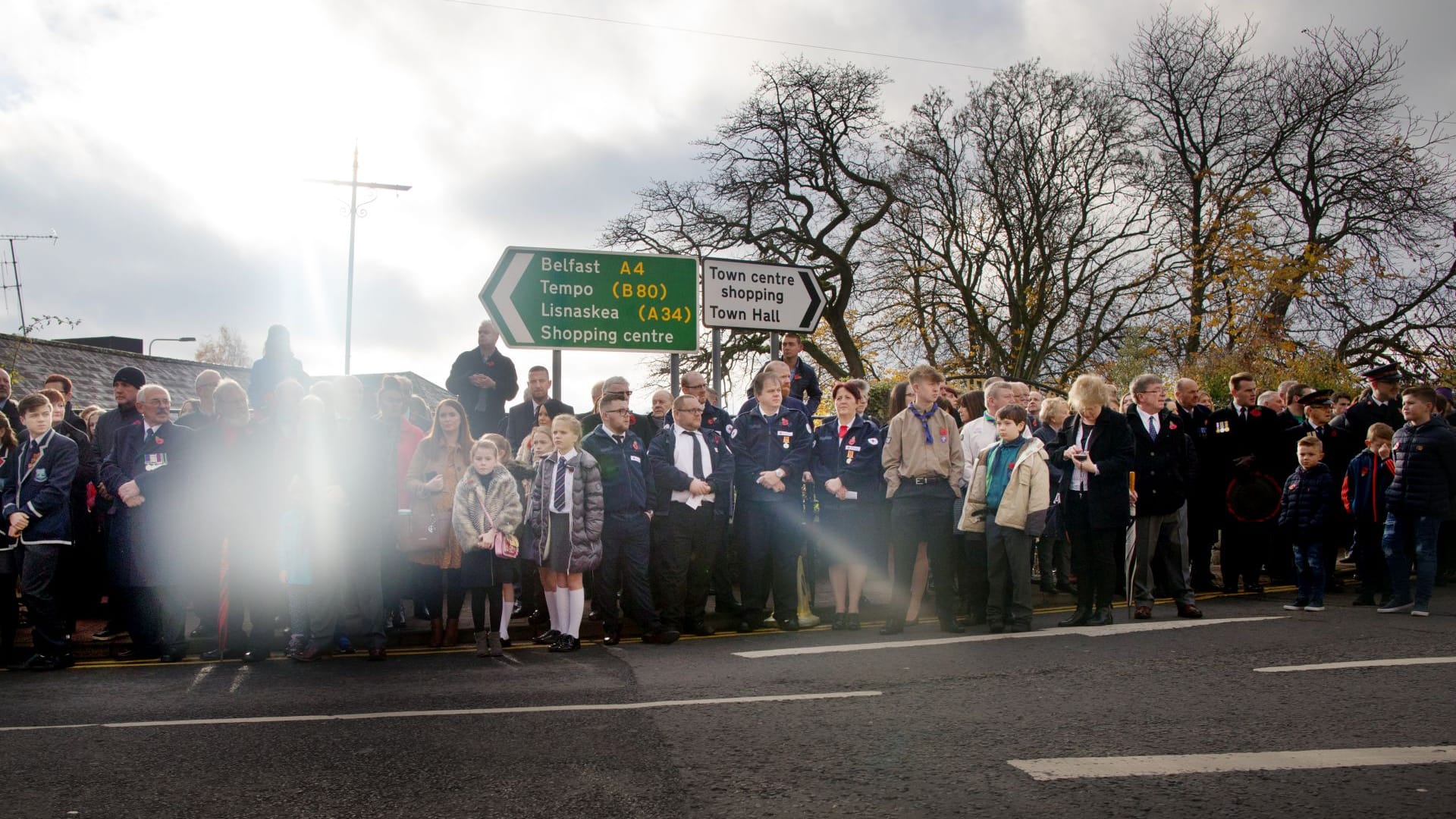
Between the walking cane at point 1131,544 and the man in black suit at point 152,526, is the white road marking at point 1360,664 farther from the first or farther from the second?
the man in black suit at point 152,526

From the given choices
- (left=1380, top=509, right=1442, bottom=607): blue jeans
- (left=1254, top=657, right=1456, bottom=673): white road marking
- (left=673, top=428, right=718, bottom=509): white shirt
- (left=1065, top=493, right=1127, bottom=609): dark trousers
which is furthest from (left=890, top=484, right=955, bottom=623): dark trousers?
(left=1380, top=509, right=1442, bottom=607): blue jeans

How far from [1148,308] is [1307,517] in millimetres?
21244

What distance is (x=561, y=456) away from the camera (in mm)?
9242

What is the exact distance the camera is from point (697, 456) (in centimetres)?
982

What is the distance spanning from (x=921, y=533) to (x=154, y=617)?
249 inches

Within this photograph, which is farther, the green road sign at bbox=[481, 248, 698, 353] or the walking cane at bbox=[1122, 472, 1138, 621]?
the green road sign at bbox=[481, 248, 698, 353]

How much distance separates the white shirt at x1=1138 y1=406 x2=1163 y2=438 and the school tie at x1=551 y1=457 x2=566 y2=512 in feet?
15.9

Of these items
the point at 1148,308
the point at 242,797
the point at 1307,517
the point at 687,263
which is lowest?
the point at 242,797

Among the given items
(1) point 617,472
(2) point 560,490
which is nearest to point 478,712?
(2) point 560,490

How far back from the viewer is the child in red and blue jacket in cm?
1023

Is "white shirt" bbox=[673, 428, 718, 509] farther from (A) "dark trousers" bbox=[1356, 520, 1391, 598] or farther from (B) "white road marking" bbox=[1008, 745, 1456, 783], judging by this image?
(A) "dark trousers" bbox=[1356, 520, 1391, 598]

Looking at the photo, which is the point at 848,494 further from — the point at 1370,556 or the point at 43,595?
the point at 43,595

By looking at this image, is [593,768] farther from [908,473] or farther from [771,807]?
[908,473]

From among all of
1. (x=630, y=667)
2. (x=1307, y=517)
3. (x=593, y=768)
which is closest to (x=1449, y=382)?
(x=1307, y=517)
